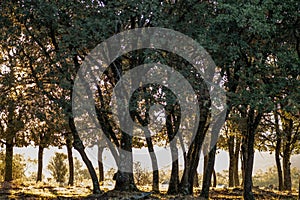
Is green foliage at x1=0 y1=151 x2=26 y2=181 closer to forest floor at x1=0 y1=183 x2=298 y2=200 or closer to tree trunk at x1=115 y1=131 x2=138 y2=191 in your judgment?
forest floor at x1=0 y1=183 x2=298 y2=200

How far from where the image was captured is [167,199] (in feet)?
72.4

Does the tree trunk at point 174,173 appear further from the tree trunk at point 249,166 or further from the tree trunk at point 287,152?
the tree trunk at point 287,152

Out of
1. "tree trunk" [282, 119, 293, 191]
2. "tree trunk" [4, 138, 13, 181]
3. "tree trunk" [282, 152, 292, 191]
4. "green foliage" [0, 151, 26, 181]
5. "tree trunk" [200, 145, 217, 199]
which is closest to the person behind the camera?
"tree trunk" [200, 145, 217, 199]

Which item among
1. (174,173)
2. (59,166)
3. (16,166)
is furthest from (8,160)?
(174,173)

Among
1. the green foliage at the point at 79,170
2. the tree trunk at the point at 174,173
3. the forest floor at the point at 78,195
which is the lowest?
the green foliage at the point at 79,170

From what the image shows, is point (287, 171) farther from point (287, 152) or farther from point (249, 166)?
point (249, 166)

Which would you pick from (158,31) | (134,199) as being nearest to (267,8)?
(158,31)

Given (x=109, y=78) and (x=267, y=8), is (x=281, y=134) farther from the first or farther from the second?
(x=267, y=8)

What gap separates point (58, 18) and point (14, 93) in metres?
5.23

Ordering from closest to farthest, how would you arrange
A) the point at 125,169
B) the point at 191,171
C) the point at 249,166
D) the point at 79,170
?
the point at 125,169, the point at 249,166, the point at 191,171, the point at 79,170

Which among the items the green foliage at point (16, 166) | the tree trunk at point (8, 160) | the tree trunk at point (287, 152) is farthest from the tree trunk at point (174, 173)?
the green foliage at point (16, 166)

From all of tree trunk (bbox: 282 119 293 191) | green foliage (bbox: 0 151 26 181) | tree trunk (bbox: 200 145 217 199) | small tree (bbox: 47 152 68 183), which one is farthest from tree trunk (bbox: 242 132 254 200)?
small tree (bbox: 47 152 68 183)

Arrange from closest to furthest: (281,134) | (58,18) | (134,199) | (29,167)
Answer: (134,199), (58,18), (281,134), (29,167)

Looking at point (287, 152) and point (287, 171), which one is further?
point (287, 152)
